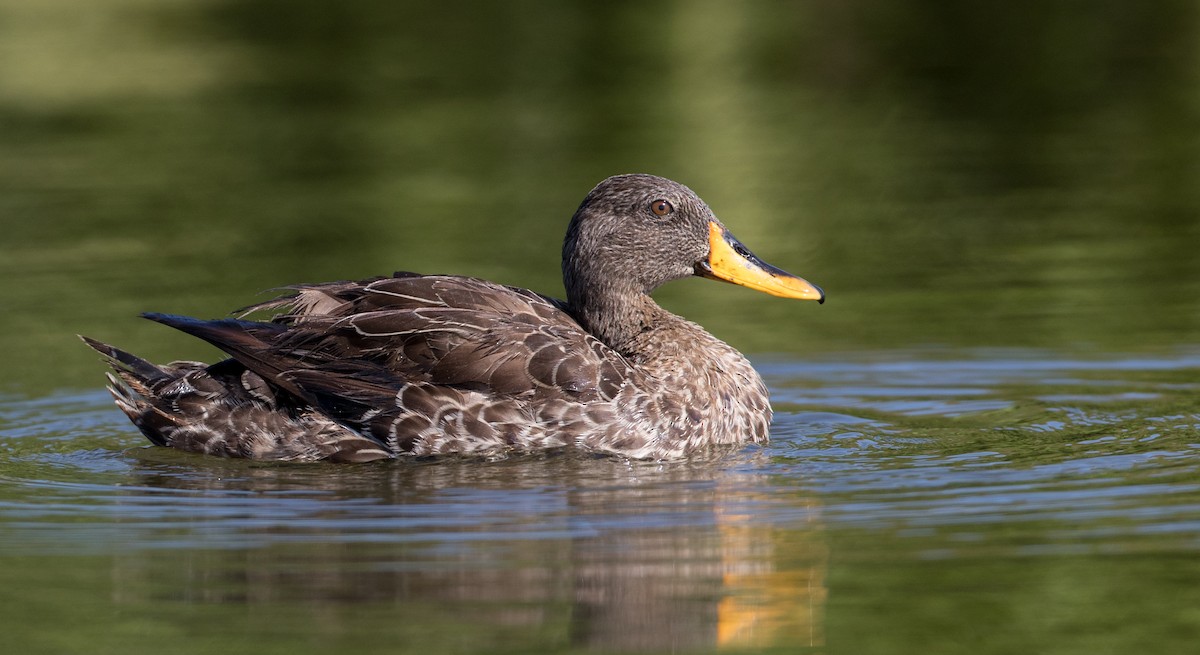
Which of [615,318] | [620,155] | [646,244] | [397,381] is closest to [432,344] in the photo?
[397,381]

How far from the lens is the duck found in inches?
396

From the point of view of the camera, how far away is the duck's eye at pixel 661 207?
10.8 metres

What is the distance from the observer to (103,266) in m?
15.3

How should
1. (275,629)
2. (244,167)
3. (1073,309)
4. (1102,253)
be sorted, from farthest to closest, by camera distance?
(244,167) < (1102,253) < (1073,309) < (275,629)

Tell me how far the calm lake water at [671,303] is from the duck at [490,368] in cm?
25

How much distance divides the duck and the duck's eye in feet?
0.03

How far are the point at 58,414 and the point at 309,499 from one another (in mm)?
3086

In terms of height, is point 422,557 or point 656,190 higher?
point 656,190

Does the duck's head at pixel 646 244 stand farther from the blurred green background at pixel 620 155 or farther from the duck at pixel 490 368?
the blurred green background at pixel 620 155

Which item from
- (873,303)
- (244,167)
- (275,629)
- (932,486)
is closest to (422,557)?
(275,629)

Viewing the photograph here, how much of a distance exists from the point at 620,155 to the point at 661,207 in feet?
27.8

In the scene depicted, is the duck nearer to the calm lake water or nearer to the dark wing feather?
the dark wing feather

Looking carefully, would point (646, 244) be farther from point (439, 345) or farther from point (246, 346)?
point (246, 346)

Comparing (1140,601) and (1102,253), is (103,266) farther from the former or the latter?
(1140,601)
